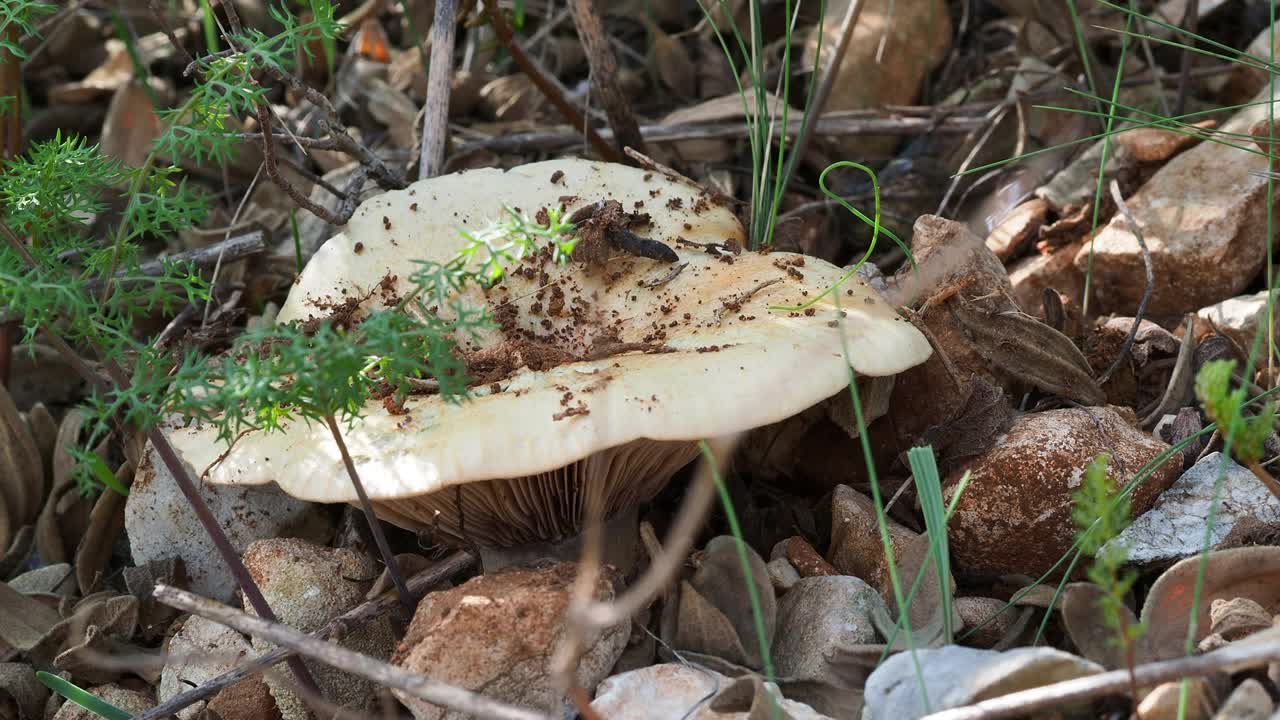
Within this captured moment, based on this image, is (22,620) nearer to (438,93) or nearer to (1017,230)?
(438,93)

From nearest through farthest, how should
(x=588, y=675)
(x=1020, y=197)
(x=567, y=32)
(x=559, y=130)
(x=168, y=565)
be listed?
(x=588, y=675)
(x=168, y=565)
(x=1020, y=197)
(x=559, y=130)
(x=567, y=32)

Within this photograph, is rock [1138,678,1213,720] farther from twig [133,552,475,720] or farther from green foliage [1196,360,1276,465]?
twig [133,552,475,720]

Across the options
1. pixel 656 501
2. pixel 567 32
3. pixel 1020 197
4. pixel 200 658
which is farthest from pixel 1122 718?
A: pixel 567 32

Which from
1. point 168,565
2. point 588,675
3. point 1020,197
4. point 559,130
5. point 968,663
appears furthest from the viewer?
point 559,130

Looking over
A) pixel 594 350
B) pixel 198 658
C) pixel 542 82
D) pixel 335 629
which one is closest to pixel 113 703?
pixel 198 658

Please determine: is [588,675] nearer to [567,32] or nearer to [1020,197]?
[1020,197]

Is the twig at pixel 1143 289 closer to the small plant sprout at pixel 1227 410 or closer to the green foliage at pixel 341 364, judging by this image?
the small plant sprout at pixel 1227 410

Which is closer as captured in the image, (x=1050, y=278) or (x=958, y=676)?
(x=958, y=676)

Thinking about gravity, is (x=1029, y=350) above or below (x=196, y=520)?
above

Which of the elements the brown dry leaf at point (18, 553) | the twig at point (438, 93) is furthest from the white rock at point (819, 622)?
the brown dry leaf at point (18, 553)
